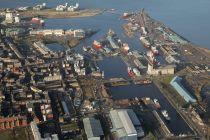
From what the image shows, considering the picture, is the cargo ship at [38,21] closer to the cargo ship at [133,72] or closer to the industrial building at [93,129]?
the cargo ship at [133,72]

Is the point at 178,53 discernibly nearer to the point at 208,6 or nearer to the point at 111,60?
the point at 111,60

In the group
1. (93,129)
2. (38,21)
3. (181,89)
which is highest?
(38,21)

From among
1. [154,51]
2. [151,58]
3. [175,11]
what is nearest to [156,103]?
[151,58]

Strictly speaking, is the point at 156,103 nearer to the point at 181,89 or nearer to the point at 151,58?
the point at 181,89

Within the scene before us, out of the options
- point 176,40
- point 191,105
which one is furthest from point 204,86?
point 176,40

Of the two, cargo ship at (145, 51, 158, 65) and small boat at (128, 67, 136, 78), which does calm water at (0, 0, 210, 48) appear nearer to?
cargo ship at (145, 51, 158, 65)

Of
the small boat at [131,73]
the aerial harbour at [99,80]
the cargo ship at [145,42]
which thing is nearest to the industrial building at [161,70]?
the aerial harbour at [99,80]

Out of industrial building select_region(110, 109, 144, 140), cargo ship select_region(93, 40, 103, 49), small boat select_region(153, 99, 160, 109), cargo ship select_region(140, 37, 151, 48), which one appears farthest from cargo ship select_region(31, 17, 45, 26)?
industrial building select_region(110, 109, 144, 140)
